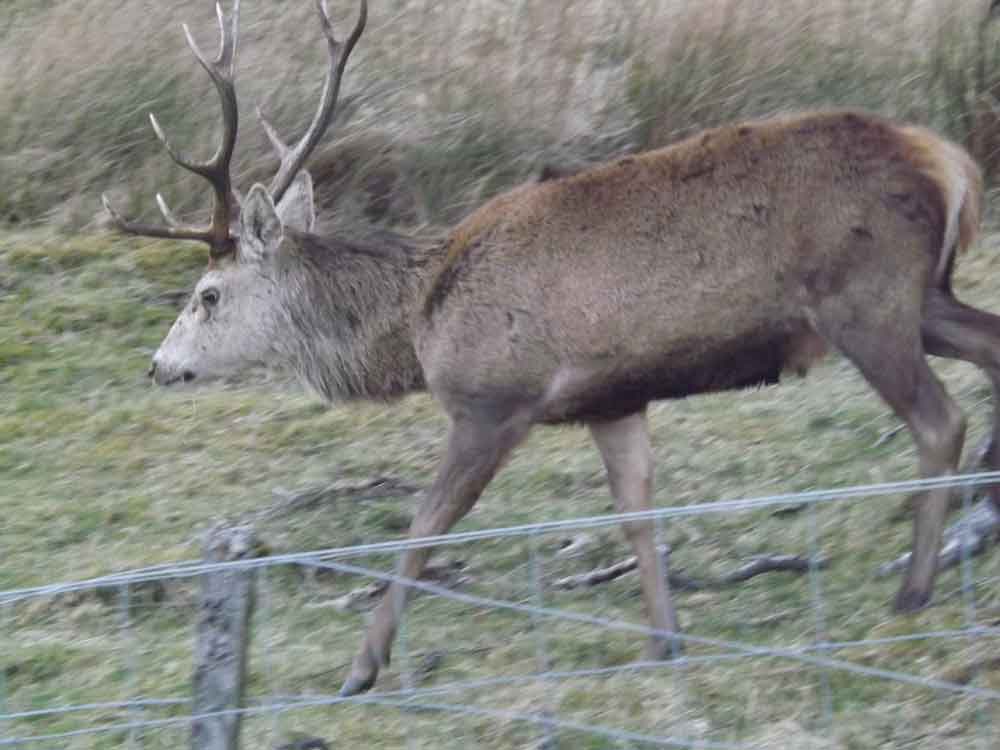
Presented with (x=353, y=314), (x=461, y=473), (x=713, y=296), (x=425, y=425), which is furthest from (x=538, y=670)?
(x=425, y=425)

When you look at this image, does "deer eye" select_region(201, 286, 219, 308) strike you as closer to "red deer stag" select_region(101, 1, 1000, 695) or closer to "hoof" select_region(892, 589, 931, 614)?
"red deer stag" select_region(101, 1, 1000, 695)

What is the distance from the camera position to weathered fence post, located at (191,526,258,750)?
4609 mm

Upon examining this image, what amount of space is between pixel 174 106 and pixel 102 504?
12.8ft

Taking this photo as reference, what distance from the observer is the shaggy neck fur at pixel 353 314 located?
6.99 m

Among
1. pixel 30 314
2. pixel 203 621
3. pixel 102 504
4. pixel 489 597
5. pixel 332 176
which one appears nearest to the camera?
pixel 203 621

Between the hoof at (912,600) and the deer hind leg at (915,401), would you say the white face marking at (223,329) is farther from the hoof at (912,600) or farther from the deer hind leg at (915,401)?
the hoof at (912,600)

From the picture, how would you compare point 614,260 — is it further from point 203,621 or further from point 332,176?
point 332,176

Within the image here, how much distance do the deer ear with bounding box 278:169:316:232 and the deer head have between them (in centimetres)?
6

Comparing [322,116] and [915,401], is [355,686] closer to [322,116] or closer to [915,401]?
[915,401]

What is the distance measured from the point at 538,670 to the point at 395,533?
1.50m

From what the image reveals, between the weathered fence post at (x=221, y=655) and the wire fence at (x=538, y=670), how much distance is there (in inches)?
1.4

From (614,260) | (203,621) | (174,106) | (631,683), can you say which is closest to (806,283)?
(614,260)

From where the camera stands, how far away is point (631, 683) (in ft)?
18.7

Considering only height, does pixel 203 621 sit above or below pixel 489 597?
above
